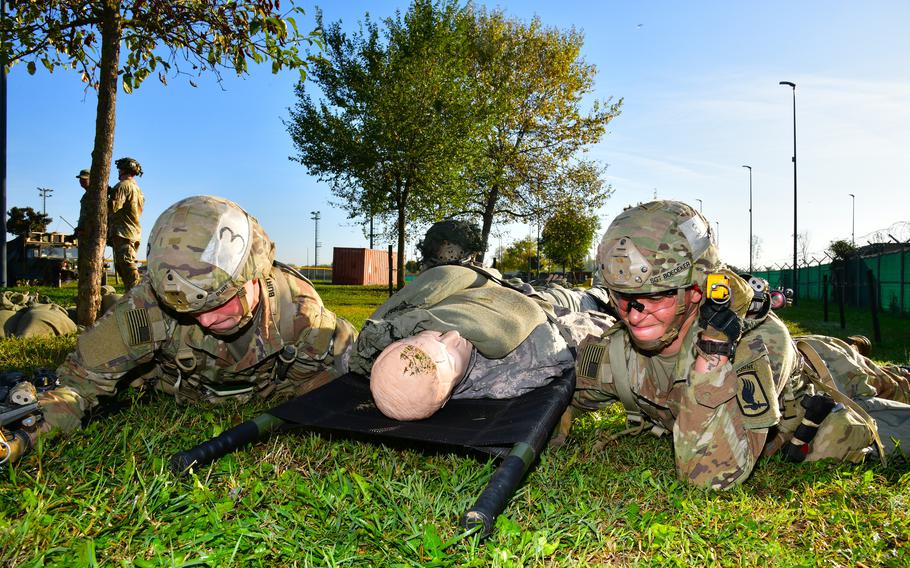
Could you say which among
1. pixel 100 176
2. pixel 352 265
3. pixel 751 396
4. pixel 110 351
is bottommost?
pixel 751 396

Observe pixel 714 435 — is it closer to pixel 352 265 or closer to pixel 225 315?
pixel 225 315

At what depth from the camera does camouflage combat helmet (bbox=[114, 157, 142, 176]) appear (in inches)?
388

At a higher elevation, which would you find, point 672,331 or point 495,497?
point 672,331

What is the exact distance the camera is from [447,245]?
15.9 ft

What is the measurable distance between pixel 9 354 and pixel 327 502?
5563 millimetres

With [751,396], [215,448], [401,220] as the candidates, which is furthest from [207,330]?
[401,220]

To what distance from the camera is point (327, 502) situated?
2525mm

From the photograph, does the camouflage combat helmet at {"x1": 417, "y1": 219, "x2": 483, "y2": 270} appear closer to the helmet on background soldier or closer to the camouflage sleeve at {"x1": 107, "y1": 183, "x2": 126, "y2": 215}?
the helmet on background soldier

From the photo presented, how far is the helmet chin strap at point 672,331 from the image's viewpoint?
311 centimetres

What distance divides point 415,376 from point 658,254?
142cm

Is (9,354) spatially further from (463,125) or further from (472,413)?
(463,125)

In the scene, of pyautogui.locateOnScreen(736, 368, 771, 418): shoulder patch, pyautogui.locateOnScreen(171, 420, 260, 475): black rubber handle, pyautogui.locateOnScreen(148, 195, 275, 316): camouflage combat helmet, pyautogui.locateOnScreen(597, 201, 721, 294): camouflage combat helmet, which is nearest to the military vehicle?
pyautogui.locateOnScreen(148, 195, 275, 316): camouflage combat helmet

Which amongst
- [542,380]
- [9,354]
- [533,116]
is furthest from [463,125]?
[542,380]

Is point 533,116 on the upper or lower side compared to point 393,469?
upper
